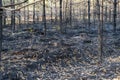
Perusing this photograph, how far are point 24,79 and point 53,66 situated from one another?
2.78 m

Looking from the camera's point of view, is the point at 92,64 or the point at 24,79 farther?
the point at 92,64

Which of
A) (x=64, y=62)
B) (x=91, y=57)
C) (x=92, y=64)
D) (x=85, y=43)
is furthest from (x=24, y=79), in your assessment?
→ (x=85, y=43)

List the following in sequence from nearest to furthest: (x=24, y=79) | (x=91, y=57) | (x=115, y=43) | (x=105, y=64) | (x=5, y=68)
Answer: (x=24, y=79) → (x=5, y=68) → (x=105, y=64) → (x=91, y=57) → (x=115, y=43)

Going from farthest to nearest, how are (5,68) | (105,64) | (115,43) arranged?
(115,43), (105,64), (5,68)

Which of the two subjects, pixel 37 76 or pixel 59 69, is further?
pixel 59 69

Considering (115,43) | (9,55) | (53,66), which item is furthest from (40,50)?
(115,43)

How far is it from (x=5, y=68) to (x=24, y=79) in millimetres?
1992

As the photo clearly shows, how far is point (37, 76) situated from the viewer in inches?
575

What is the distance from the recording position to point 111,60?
1784cm

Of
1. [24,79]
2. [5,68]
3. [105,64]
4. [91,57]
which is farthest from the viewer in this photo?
[91,57]

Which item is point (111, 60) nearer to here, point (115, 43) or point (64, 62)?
point (64, 62)

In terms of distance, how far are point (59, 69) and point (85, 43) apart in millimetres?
8014

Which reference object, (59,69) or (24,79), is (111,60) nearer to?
(59,69)

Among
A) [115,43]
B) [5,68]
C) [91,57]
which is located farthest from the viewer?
[115,43]
